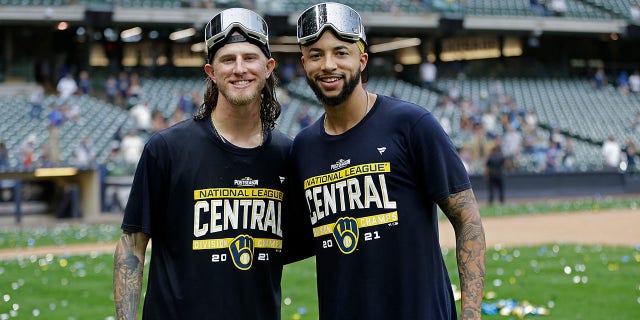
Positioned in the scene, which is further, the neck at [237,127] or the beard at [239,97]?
the neck at [237,127]

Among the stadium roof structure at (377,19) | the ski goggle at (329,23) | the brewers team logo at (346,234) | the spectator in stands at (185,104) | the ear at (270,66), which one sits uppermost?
the stadium roof structure at (377,19)

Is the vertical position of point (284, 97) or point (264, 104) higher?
point (284, 97)

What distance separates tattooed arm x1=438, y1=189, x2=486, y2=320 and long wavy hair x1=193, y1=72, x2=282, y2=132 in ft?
3.18

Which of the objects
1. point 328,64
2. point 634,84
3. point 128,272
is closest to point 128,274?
point 128,272

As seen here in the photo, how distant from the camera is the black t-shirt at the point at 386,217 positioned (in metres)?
3.29

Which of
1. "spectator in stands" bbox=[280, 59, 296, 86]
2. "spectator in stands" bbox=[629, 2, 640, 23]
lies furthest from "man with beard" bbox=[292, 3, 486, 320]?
"spectator in stands" bbox=[629, 2, 640, 23]

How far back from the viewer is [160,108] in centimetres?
2755

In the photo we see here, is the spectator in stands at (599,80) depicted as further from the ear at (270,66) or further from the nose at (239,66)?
the nose at (239,66)

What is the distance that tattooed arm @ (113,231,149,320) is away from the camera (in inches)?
141

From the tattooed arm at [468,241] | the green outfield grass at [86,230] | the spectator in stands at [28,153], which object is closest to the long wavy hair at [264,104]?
the tattooed arm at [468,241]

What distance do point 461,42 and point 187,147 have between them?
3811 centimetres

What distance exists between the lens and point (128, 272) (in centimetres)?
362

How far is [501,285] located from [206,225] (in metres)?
6.09

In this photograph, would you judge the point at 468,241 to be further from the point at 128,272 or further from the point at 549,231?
the point at 549,231
